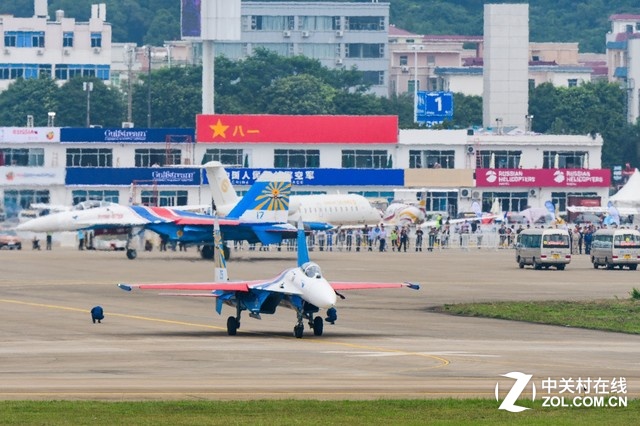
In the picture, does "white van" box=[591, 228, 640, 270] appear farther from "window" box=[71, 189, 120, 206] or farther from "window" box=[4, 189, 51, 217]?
"window" box=[4, 189, 51, 217]

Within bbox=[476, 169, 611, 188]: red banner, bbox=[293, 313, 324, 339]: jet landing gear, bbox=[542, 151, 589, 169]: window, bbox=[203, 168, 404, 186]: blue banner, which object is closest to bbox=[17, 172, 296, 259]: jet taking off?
bbox=[203, 168, 404, 186]: blue banner

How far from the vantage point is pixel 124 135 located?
134000 millimetres

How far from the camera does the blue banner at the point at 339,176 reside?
131375mm


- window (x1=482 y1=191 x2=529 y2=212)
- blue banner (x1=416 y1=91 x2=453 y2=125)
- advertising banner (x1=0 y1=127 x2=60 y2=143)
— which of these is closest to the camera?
advertising banner (x1=0 y1=127 x2=60 y2=143)

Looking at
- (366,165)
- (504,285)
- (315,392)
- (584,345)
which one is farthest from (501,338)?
(366,165)

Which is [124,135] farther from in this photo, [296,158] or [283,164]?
[296,158]

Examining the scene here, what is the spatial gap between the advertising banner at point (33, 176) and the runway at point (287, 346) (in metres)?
53.9

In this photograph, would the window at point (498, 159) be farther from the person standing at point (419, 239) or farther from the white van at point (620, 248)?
the white van at point (620, 248)

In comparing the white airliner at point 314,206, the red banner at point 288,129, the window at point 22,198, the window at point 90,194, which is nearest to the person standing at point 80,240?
the white airliner at point 314,206

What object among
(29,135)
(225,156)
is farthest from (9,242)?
(225,156)

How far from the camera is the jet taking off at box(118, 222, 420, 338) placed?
44.4 m

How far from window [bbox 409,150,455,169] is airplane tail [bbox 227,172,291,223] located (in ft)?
155

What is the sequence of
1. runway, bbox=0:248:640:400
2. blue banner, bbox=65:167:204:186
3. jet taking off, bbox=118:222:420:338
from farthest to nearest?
blue banner, bbox=65:167:204:186
jet taking off, bbox=118:222:420:338
runway, bbox=0:248:640:400

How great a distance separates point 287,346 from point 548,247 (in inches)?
1776
